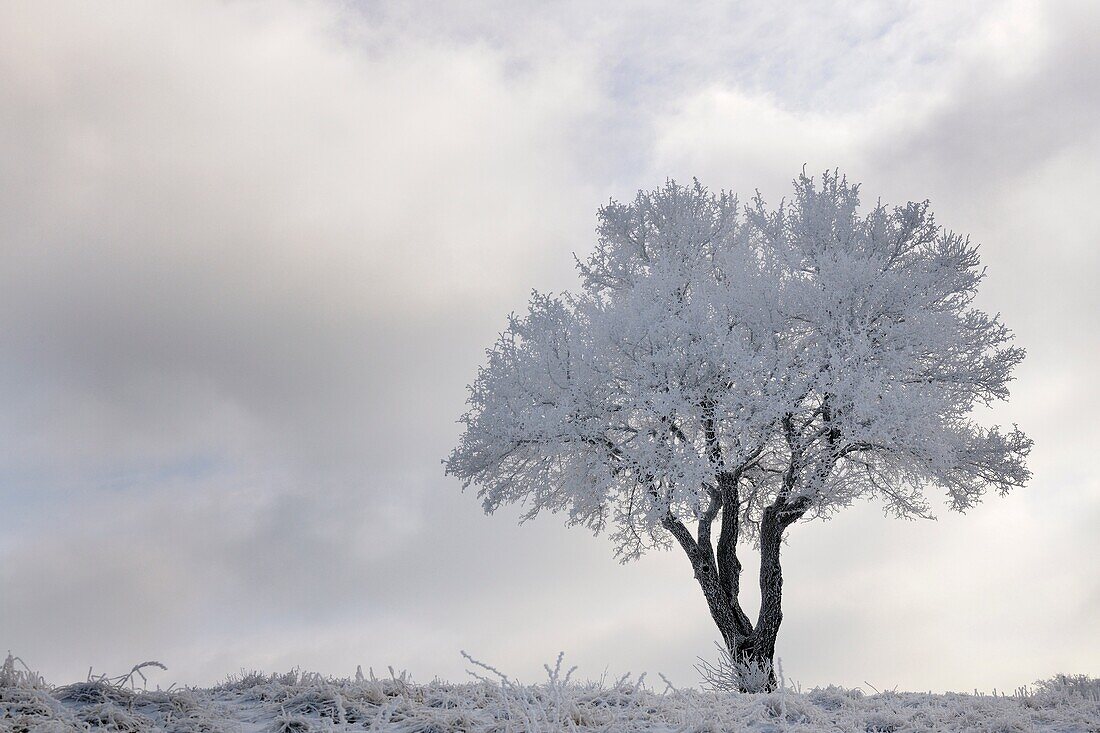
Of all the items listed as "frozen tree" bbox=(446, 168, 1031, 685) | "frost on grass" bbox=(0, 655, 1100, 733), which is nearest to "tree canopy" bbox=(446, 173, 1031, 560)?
"frozen tree" bbox=(446, 168, 1031, 685)

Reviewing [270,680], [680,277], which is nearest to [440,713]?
[270,680]

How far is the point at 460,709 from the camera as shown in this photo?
573cm

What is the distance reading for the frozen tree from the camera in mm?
14250

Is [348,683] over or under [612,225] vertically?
under

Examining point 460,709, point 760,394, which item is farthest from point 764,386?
point 460,709

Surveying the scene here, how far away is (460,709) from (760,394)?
933 centimetres

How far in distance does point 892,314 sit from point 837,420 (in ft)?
8.12

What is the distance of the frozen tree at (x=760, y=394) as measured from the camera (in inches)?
561

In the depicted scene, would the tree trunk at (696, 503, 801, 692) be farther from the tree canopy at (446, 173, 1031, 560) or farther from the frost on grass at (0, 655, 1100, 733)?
the frost on grass at (0, 655, 1100, 733)

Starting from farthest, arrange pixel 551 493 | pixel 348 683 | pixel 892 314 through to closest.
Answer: pixel 551 493
pixel 892 314
pixel 348 683

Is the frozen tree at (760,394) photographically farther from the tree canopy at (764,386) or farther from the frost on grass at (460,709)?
the frost on grass at (460,709)

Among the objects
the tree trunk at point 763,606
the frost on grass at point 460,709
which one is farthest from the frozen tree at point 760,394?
the frost on grass at point 460,709

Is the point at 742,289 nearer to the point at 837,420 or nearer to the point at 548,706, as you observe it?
the point at 837,420

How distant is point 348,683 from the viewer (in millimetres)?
6496
